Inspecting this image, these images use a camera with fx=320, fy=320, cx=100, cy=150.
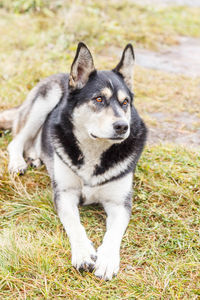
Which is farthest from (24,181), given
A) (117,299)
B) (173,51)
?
(173,51)

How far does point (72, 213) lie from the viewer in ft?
8.86

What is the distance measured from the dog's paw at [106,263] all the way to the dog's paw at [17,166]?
1.48m

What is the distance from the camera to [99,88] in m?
2.81

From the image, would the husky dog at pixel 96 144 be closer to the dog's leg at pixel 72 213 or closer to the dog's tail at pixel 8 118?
the dog's leg at pixel 72 213

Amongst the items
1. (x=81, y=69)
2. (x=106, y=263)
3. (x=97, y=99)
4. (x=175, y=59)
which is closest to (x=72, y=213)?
(x=106, y=263)

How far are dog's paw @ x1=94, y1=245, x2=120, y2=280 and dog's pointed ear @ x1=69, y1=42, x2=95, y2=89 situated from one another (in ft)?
4.74

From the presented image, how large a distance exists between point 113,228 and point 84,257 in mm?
388

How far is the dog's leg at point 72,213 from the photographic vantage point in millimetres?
2277

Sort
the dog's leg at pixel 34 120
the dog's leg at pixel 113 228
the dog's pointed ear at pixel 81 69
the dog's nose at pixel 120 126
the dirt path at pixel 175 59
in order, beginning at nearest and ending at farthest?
the dog's leg at pixel 113 228, the dog's nose at pixel 120 126, the dog's pointed ear at pixel 81 69, the dog's leg at pixel 34 120, the dirt path at pixel 175 59

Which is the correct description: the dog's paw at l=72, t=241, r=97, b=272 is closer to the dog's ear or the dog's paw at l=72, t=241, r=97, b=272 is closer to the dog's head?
the dog's head

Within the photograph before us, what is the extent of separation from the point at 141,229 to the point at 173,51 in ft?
22.2

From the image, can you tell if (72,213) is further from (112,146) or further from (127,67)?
(127,67)

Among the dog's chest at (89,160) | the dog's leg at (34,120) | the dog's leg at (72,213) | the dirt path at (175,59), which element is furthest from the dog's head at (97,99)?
the dirt path at (175,59)

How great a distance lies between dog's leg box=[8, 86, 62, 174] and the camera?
378 centimetres
